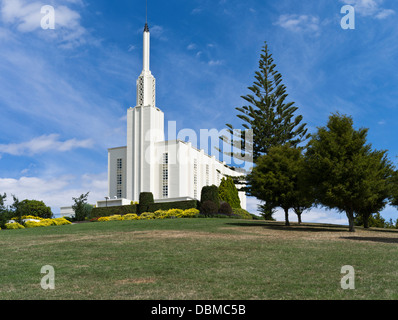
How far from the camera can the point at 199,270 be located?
923 centimetres

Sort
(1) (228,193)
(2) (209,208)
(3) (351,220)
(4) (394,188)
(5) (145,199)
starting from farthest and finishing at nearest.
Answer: (1) (228,193), (5) (145,199), (2) (209,208), (4) (394,188), (3) (351,220)

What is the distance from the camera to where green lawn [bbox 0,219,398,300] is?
7.24m

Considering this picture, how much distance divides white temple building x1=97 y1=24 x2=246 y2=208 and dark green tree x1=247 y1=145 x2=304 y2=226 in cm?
1781

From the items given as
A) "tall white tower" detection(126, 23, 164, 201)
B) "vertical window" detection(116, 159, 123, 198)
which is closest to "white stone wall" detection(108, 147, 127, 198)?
"vertical window" detection(116, 159, 123, 198)

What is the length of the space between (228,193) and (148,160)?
388 inches

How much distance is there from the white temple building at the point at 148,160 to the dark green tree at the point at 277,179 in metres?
17.8

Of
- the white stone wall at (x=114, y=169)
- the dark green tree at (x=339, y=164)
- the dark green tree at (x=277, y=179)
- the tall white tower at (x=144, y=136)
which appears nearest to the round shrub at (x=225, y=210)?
the dark green tree at (x=277, y=179)

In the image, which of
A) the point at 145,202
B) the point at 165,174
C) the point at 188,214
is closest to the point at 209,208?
the point at 188,214

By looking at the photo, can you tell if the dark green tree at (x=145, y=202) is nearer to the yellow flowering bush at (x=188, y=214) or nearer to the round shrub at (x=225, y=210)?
the yellow flowering bush at (x=188, y=214)

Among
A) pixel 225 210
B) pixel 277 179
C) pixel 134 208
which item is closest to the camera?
pixel 277 179

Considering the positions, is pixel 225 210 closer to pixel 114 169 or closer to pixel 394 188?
pixel 394 188

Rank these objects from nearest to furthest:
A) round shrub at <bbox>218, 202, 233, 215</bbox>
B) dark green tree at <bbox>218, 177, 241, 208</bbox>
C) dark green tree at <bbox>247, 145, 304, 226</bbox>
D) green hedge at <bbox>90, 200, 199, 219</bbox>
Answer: dark green tree at <bbox>247, 145, 304, 226</bbox>
round shrub at <bbox>218, 202, 233, 215</bbox>
green hedge at <bbox>90, 200, 199, 219</bbox>
dark green tree at <bbox>218, 177, 241, 208</bbox>

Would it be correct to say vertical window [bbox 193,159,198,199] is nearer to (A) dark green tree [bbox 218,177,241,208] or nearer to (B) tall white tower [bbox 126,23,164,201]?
(A) dark green tree [bbox 218,177,241,208]
